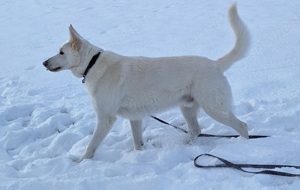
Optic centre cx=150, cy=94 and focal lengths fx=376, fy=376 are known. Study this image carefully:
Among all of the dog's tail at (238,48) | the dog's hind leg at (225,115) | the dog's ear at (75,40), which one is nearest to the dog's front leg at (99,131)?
the dog's ear at (75,40)

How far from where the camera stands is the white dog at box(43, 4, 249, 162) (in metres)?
4.00

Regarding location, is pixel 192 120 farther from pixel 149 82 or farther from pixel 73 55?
pixel 73 55

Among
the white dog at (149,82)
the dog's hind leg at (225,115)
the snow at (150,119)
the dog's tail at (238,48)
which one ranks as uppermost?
the dog's tail at (238,48)

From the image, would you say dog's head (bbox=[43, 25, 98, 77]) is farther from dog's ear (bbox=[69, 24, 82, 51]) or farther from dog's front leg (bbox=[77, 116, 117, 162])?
dog's front leg (bbox=[77, 116, 117, 162])

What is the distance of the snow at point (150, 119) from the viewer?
11.1 feet

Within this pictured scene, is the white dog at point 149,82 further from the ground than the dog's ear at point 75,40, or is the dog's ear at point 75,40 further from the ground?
the dog's ear at point 75,40

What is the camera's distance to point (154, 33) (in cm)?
941

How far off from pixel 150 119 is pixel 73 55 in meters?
1.44

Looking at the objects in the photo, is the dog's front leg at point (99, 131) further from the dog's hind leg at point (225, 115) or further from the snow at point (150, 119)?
the dog's hind leg at point (225, 115)

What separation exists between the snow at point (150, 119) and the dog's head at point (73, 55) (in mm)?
926

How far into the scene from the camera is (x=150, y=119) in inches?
199

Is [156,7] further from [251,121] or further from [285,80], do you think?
[251,121]

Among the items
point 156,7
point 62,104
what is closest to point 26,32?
point 156,7

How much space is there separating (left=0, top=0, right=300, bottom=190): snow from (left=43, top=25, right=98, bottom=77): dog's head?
93 centimetres
